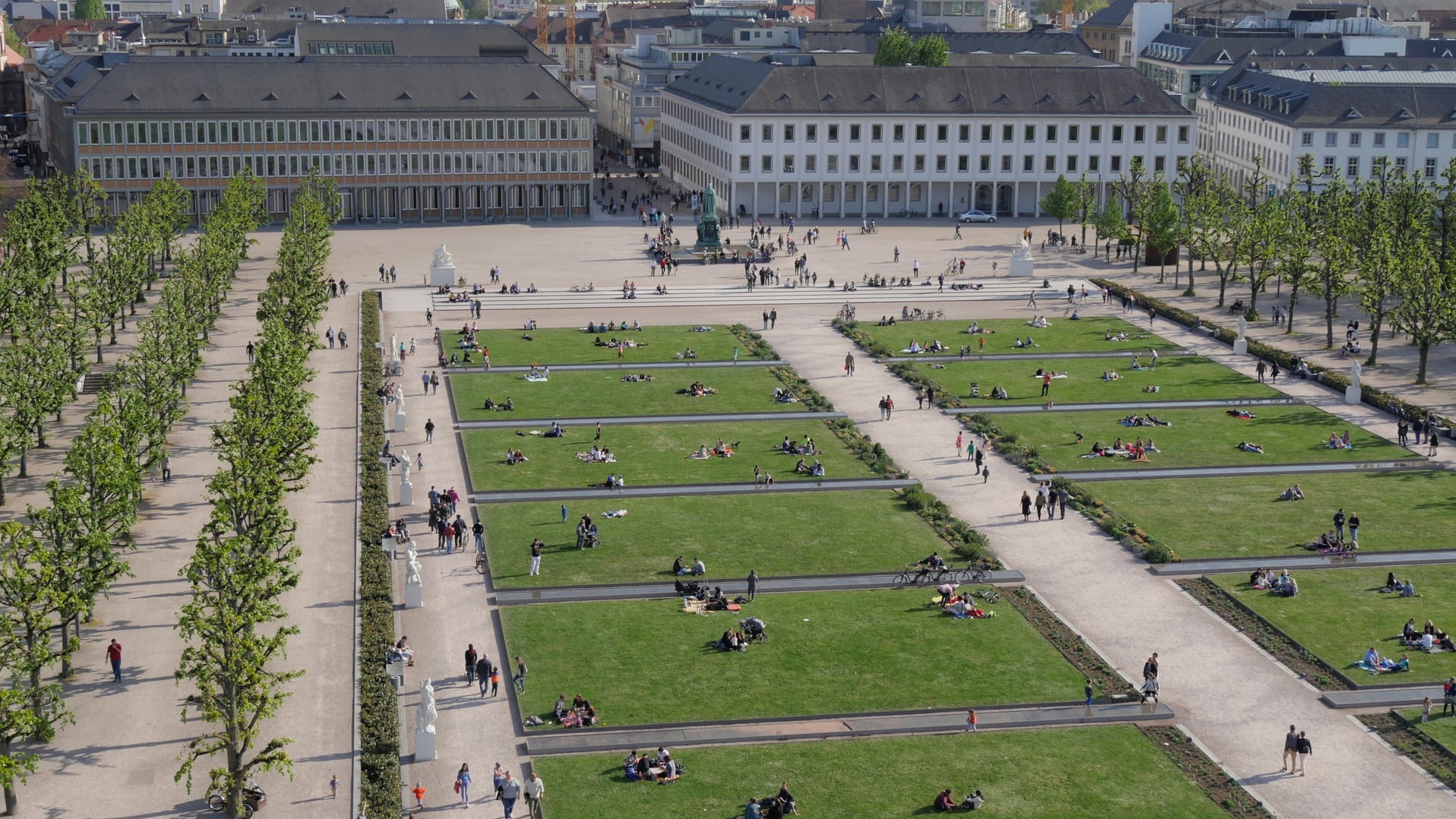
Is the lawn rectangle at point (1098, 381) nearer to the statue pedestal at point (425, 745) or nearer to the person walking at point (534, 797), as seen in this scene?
the statue pedestal at point (425, 745)

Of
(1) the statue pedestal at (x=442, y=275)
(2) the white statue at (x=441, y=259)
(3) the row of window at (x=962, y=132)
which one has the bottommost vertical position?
(1) the statue pedestal at (x=442, y=275)

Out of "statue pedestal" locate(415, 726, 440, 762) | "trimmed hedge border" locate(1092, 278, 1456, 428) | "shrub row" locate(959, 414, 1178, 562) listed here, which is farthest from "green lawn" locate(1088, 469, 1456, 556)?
"statue pedestal" locate(415, 726, 440, 762)

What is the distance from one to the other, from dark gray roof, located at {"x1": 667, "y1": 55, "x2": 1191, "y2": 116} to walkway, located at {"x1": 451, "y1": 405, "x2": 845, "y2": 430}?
8884cm

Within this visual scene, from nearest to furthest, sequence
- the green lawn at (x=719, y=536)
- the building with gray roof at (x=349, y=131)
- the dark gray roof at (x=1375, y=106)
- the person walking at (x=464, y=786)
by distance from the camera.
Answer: the person walking at (x=464, y=786) < the green lawn at (x=719, y=536) < the building with gray roof at (x=349, y=131) < the dark gray roof at (x=1375, y=106)

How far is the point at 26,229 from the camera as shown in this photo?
12612cm

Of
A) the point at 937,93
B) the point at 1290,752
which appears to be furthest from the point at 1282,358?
the point at 937,93

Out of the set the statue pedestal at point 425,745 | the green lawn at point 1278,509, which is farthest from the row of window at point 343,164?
the statue pedestal at point 425,745

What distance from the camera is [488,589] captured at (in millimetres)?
77750

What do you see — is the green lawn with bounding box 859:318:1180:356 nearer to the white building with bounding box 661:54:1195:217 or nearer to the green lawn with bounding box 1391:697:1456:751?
the white building with bounding box 661:54:1195:217

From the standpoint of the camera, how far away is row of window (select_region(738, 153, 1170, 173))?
641 ft

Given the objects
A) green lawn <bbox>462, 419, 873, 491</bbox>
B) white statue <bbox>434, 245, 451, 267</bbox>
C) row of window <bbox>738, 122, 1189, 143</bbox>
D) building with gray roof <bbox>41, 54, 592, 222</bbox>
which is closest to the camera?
green lawn <bbox>462, 419, 873, 491</bbox>

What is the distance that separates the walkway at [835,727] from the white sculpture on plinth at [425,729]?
313cm

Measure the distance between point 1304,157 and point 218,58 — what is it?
341 ft

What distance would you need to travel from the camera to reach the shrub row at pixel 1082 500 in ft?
270
